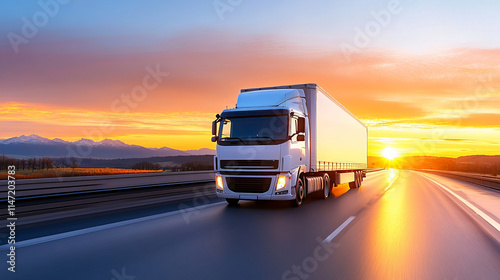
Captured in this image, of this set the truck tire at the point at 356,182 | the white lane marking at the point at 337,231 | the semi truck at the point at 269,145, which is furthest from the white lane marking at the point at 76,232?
the truck tire at the point at 356,182

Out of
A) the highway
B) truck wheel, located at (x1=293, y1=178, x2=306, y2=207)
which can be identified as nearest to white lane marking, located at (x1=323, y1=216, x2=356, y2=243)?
the highway

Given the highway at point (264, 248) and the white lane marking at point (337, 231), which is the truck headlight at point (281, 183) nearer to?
the highway at point (264, 248)

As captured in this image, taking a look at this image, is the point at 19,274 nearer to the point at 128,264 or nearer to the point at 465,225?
the point at 128,264

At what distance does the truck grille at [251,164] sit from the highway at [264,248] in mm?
1490

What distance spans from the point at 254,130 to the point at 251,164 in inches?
40.7

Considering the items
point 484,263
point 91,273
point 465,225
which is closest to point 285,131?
point 465,225

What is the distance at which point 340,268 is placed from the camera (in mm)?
6020

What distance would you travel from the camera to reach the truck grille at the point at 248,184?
12.7 m

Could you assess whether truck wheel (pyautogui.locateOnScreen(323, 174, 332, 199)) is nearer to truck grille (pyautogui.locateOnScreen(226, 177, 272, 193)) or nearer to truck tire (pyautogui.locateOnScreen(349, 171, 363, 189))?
truck grille (pyautogui.locateOnScreen(226, 177, 272, 193))

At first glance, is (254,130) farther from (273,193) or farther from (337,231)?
(337,231)

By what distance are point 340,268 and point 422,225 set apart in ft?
17.3

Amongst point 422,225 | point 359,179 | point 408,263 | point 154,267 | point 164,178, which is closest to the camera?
point 154,267

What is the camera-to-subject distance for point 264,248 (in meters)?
7.36

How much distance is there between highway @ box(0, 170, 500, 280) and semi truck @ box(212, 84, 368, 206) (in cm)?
125
